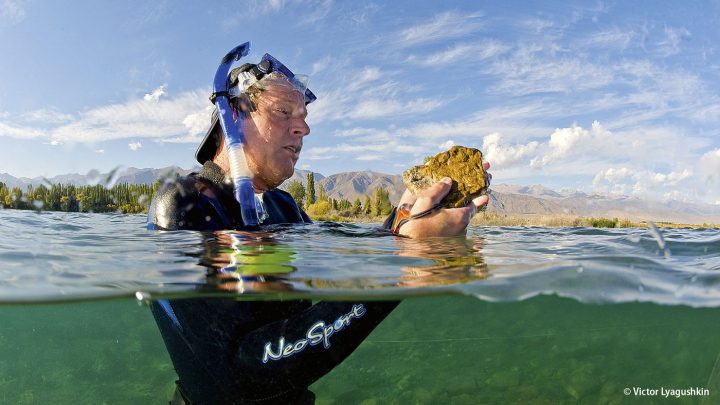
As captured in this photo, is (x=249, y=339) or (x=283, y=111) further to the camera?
(x=283, y=111)

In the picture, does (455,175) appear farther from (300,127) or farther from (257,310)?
(257,310)

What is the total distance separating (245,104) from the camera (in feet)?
11.8

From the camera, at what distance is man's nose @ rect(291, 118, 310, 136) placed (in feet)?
11.8

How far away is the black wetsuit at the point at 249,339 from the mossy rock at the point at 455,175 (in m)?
1.09

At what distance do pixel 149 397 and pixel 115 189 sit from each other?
6.76 meters

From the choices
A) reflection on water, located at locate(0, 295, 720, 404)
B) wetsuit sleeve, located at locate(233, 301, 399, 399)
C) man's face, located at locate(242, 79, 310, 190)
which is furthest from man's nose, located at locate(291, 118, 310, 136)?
reflection on water, located at locate(0, 295, 720, 404)

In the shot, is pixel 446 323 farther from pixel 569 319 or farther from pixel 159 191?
pixel 159 191

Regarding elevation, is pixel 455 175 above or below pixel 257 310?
above

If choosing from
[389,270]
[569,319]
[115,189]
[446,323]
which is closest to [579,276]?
[389,270]

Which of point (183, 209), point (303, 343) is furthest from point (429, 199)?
point (183, 209)

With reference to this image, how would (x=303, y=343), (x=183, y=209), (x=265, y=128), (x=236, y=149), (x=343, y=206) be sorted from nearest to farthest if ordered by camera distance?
(x=303, y=343)
(x=183, y=209)
(x=236, y=149)
(x=265, y=128)
(x=343, y=206)

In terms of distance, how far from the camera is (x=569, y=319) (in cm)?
1415

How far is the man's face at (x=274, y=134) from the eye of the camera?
3.50 metres

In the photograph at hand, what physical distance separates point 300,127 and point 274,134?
0.23m
